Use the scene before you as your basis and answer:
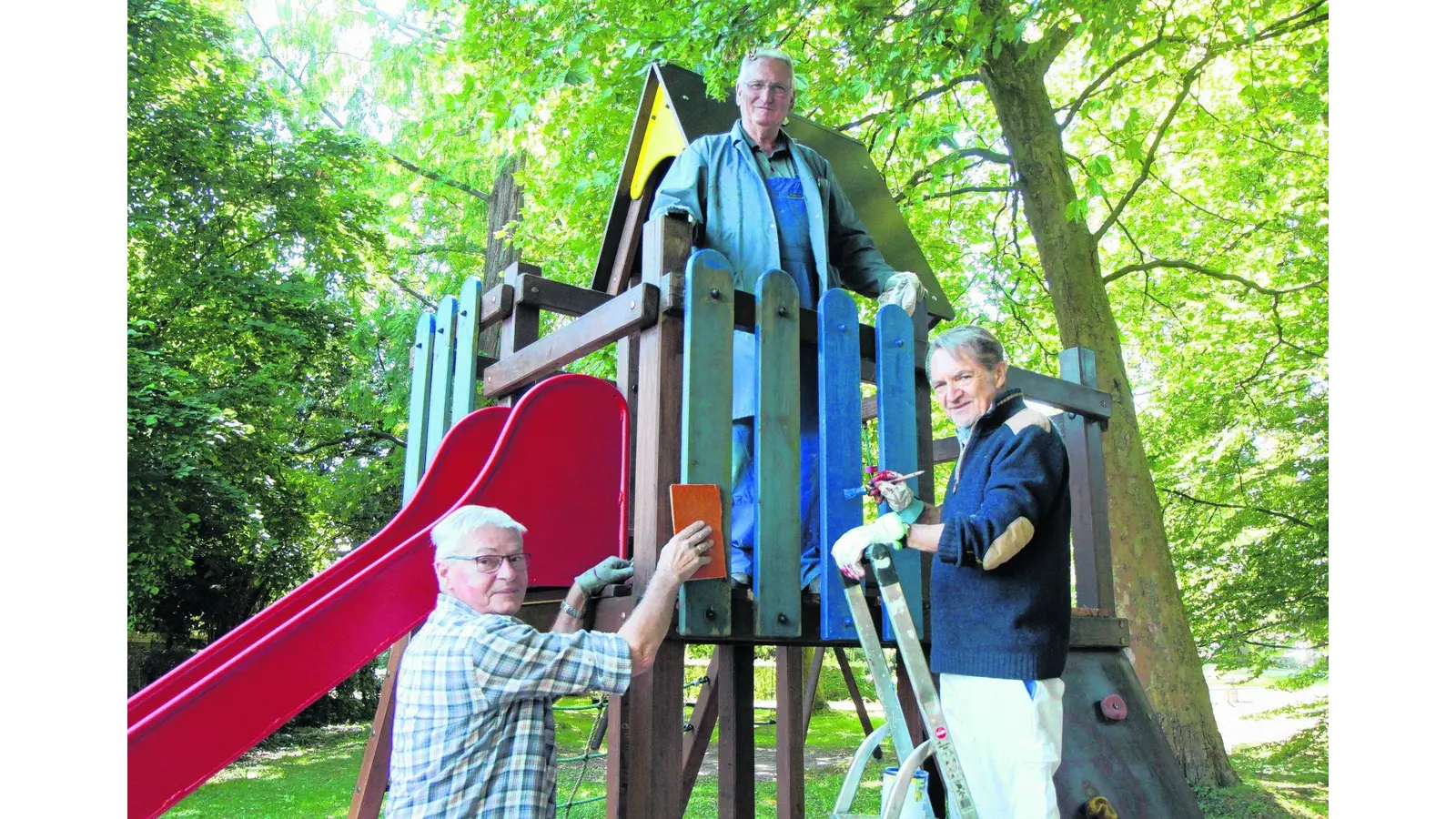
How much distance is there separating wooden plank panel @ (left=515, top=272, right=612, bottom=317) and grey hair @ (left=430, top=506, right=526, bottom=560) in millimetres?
1453

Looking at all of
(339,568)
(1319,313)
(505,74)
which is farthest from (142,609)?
(1319,313)

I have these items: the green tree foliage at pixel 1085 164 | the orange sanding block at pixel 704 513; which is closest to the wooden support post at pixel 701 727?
the orange sanding block at pixel 704 513

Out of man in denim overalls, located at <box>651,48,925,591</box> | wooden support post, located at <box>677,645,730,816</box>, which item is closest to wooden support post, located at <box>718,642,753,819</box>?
wooden support post, located at <box>677,645,730,816</box>

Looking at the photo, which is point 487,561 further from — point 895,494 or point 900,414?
point 900,414

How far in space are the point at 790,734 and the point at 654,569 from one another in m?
2.48

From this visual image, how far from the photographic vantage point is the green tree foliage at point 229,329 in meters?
11.5

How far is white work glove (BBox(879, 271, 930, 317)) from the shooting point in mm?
3703

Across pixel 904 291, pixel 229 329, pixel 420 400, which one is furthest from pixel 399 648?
pixel 229 329

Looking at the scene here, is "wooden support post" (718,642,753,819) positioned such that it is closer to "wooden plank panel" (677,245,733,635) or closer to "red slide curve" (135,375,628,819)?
"red slide curve" (135,375,628,819)

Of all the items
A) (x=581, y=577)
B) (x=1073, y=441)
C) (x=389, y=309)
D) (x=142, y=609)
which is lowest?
(x=142, y=609)

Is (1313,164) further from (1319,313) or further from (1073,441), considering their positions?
(1073,441)

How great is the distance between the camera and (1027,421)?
276 cm
